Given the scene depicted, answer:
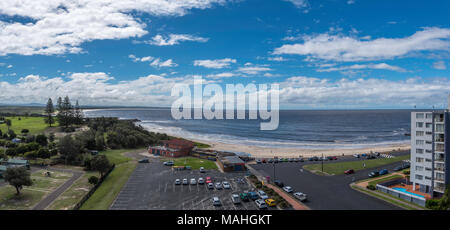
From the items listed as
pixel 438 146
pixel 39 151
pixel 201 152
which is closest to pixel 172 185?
pixel 201 152

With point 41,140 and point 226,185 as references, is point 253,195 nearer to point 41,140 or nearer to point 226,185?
point 226,185

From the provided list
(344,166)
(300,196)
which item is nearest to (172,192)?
(300,196)

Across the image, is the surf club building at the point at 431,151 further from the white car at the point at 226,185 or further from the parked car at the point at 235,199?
the white car at the point at 226,185

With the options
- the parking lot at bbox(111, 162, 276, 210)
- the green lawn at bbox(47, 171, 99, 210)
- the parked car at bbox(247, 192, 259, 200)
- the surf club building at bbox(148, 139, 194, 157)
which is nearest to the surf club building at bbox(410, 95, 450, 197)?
the parked car at bbox(247, 192, 259, 200)

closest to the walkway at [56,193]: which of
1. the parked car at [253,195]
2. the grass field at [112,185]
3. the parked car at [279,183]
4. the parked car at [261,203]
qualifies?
the grass field at [112,185]
